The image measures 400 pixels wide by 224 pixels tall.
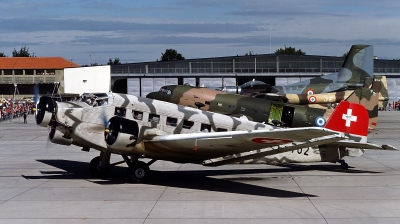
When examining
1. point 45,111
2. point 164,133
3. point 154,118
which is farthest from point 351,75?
point 45,111

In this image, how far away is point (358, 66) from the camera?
187ft

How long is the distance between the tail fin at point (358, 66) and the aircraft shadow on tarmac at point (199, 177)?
35808mm

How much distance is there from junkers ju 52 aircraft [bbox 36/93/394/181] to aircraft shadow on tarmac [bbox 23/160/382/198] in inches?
29.4

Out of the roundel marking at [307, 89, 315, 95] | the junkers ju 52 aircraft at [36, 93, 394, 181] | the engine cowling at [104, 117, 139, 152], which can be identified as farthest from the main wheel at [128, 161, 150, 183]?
the roundel marking at [307, 89, 315, 95]

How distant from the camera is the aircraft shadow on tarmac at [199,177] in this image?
17.4m

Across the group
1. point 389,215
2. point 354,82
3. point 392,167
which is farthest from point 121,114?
point 354,82

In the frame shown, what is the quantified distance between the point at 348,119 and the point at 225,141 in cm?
414

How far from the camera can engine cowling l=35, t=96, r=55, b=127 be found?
57.4ft

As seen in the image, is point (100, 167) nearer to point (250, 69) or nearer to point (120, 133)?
point (120, 133)

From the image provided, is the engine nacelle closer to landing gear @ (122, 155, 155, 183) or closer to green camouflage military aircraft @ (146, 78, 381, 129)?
landing gear @ (122, 155, 155, 183)

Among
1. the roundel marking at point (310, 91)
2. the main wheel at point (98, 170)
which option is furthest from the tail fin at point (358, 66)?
the main wheel at point (98, 170)

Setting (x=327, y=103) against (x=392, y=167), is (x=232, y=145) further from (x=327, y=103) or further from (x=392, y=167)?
(x=327, y=103)

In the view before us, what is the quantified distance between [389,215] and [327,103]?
39.7m

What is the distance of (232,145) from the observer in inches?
655
